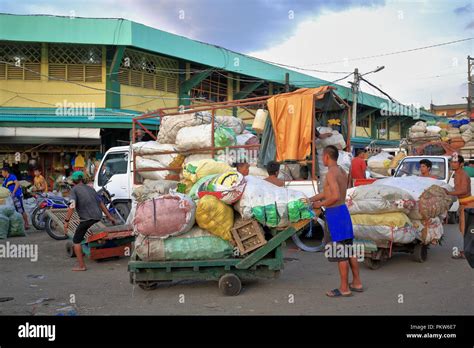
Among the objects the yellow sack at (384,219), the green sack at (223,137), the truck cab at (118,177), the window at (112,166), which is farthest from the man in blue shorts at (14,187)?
the yellow sack at (384,219)

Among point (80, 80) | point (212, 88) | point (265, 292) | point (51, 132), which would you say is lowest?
point (265, 292)

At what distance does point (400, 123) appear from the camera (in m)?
39.3

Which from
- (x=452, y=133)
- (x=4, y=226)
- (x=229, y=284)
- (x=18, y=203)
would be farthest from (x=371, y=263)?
(x=452, y=133)

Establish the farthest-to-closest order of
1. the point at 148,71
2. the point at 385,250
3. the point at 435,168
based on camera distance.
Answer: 1. the point at 148,71
2. the point at 435,168
3. the point at 385,250

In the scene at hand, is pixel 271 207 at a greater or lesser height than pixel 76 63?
lesser

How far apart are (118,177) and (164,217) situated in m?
6.46

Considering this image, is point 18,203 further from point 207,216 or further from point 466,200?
point 466,200

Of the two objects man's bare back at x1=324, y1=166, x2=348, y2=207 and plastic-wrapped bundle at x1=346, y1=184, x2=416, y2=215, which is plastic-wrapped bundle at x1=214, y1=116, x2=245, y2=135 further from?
man's bare back at x1=324, y1=166, x2=348, y2=207

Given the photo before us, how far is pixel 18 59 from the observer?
1603cm

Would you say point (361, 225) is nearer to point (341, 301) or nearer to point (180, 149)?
point (341, 301)

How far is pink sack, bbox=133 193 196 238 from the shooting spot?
567cm

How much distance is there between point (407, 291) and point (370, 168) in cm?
1187

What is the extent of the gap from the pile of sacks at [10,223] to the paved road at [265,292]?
2.73 meters

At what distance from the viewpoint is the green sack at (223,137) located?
9.35 metres
